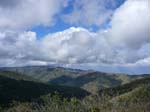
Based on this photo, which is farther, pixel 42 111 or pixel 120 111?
pixel 42 111

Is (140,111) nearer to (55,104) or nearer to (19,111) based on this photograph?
(19,111)

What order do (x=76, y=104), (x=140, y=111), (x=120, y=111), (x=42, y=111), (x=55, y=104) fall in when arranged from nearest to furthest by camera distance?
1. (x=140, y=111)
2. (x=120, y=111)
3. (x=42, y=111)
4. (x=55, y=104)
5. (x=76, y=104)

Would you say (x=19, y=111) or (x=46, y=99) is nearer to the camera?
(x=19, y=111)

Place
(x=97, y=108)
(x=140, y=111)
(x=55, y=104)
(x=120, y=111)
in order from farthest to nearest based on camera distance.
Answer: (x=55, y=104) → (x=97, y=108) → (x=120, y=111) → (x=140, y=111)

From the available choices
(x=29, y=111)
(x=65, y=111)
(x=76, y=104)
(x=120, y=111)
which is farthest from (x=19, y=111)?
(x=120, y=111)

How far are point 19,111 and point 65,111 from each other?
1310 cm

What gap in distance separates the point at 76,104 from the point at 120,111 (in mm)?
55229

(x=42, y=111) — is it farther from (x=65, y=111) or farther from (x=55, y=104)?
(x=55, y=104)

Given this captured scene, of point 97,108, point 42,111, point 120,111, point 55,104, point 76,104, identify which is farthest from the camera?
point 76,104

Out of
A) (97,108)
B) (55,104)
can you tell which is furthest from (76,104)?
(97,108)

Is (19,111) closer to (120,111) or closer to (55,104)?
(55,104)

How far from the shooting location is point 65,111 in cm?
8200

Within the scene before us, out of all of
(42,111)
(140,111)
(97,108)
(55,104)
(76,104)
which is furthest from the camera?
(76,104)

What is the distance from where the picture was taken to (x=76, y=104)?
10119 cm
